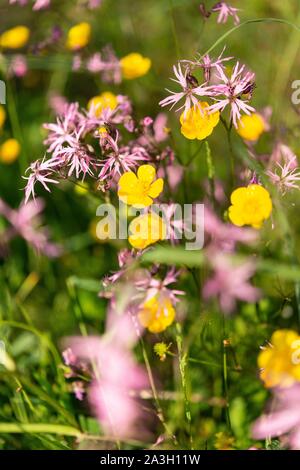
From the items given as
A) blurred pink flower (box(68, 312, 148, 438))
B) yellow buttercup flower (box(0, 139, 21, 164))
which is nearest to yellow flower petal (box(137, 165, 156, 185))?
blurred pink flower (box(68, 312, 148, 438))

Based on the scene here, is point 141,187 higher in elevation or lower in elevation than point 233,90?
lower

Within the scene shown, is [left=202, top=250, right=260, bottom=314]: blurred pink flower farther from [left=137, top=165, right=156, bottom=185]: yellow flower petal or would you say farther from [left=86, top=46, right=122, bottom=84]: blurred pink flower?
[left=86, top=46, right=122, bottom=84]: blurred pink flower

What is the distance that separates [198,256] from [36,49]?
35.6 inches

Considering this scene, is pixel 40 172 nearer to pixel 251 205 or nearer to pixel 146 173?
pixel 146 173

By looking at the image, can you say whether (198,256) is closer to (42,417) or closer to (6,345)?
(6,345)

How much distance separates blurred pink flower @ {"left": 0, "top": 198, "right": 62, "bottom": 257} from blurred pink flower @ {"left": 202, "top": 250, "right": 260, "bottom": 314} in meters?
0.54

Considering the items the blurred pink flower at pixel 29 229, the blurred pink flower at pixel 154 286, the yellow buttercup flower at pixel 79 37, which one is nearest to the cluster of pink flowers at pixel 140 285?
the blurred pink flower at pixel 154 286

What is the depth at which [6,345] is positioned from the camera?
3.65 feet

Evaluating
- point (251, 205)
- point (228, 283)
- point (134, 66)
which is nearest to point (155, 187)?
point (251, 205)

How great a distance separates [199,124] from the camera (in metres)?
→ 0.92

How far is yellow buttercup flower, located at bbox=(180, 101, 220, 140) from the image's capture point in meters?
0.92

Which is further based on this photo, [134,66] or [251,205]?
[134,66]

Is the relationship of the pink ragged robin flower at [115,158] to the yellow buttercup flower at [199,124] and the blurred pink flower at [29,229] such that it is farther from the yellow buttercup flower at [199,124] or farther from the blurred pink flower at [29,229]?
the blurred pink flower at [29,229]

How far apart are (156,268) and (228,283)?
0.15 metres
